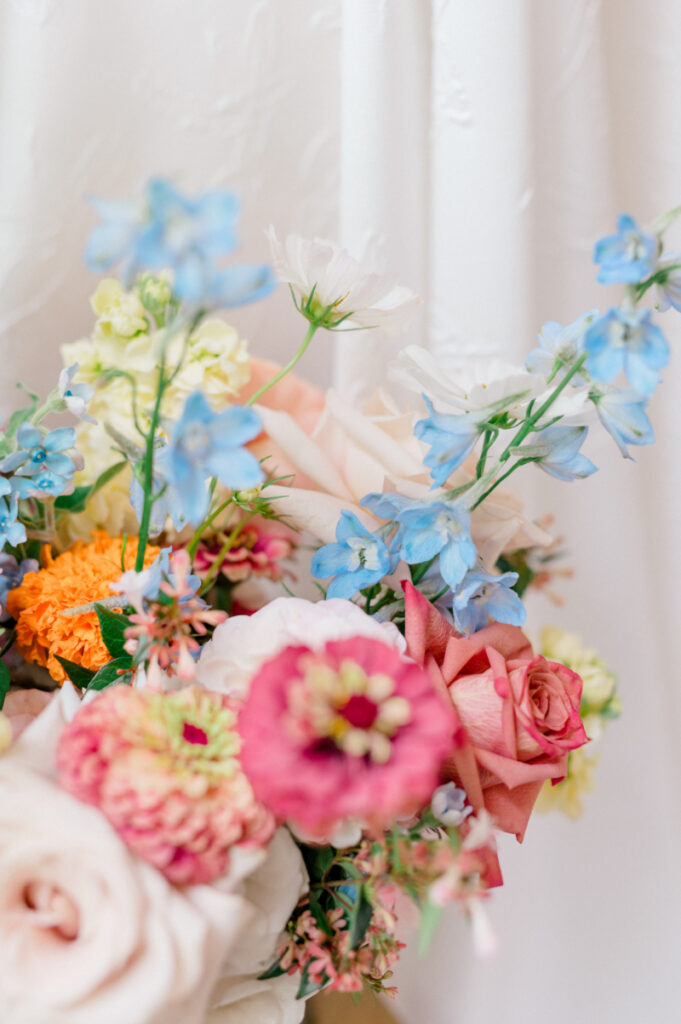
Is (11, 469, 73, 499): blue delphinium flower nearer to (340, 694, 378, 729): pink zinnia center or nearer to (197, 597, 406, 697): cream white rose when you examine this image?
(197, 597, 406, 697): cream white rose

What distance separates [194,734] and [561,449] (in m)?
0.23

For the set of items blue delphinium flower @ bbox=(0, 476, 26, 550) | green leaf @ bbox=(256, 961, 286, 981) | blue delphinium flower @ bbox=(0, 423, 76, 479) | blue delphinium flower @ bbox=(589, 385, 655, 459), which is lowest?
green leaf @ bbox=(256, 961, 286, 981)

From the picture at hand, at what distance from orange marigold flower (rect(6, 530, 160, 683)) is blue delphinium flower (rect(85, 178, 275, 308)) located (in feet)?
0.72

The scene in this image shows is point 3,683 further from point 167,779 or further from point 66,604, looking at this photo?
point 167,779

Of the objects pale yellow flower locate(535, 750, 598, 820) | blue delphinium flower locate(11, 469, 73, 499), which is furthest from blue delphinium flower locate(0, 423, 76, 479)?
pale yellow flower locate(535, 750, 598, 820)

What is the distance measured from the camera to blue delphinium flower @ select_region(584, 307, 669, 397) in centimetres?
31

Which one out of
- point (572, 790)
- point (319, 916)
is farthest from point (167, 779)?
point (572, 790)

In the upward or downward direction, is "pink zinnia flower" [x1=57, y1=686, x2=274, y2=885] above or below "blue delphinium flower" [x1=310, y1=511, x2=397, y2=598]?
below

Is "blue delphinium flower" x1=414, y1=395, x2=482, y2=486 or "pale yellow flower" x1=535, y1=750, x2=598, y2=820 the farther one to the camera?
"pale yellow flower" x1=535, y1=750, x2=598, y2=820

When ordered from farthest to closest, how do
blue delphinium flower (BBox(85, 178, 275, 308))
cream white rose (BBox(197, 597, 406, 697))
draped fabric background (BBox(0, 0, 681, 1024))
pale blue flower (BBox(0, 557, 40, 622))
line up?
draped fabric background (BBox(0, 0, 681, 1024))
pale blue flower (BBox(0, 557, 40, 622))
cream white rose (BBox(197, 597, 406, 697))
blue delphinium flower (BBox(85, 178, 275, 308))

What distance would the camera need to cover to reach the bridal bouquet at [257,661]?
27cm

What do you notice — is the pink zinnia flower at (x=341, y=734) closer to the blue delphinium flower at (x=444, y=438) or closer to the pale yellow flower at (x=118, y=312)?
the blue delphinium flower at (x=444, y=438)

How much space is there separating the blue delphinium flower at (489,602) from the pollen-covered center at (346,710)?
148 millimetres

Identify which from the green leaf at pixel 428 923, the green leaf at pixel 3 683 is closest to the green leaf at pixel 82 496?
the green leaf at pixel 3 683
